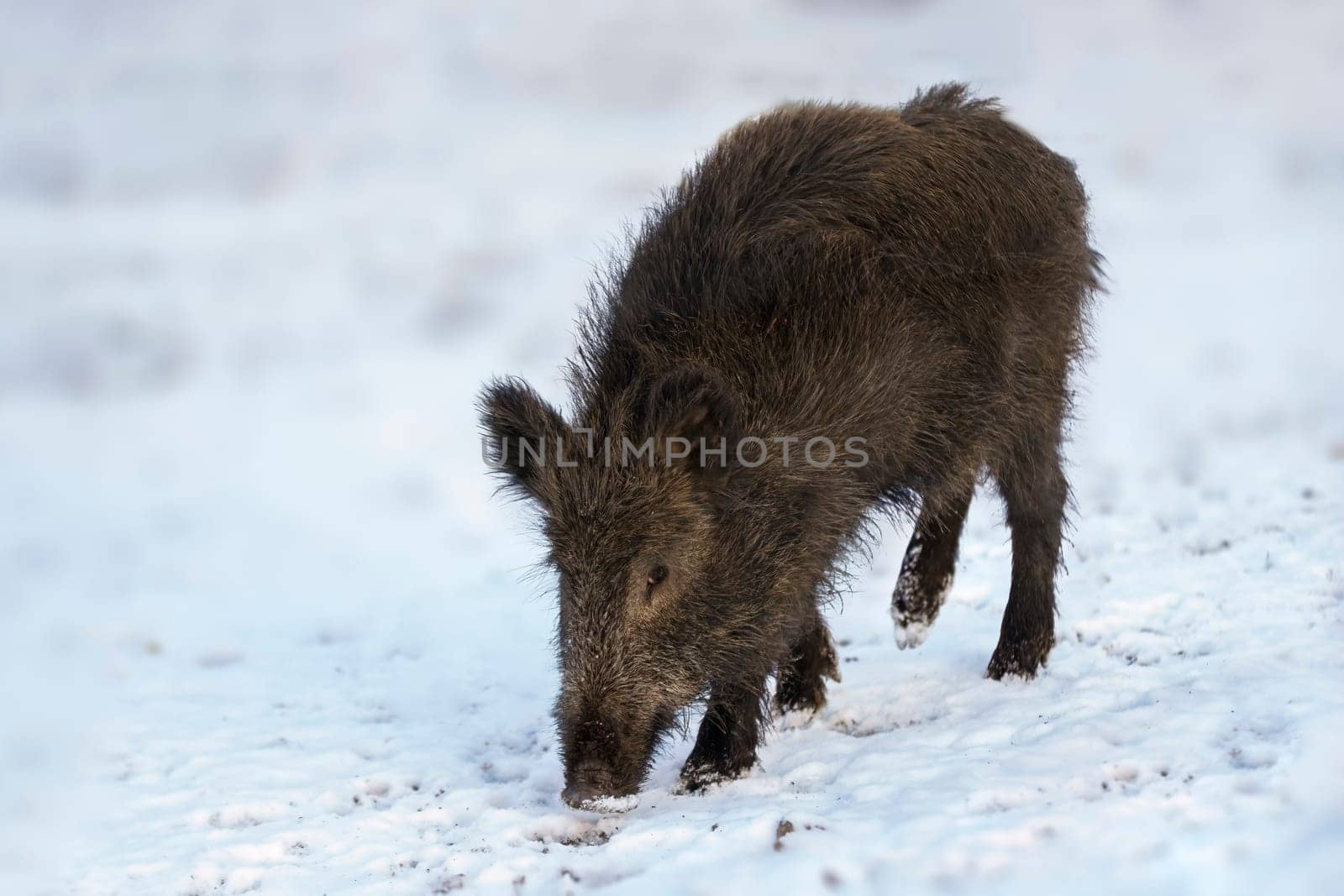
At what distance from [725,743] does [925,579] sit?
176 cm

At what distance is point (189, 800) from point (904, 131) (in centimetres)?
385

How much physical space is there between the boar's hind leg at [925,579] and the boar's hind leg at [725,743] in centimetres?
154

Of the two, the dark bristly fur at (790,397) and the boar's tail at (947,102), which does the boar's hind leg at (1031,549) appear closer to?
the dark bristly fur at (790,397)

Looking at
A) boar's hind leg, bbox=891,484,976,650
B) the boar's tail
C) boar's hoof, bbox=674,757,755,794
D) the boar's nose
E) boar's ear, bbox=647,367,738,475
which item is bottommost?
boar's hoof, bbox=674,757,755,794

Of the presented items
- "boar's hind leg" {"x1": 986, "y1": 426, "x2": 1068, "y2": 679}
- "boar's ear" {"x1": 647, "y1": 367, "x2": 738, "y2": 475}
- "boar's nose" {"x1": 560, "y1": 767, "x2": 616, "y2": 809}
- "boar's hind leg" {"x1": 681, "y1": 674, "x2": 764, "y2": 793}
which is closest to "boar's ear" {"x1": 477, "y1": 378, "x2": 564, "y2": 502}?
"boar's ear" {"x1": 647, "y1": 367, "x2": 738, "y2": 475}

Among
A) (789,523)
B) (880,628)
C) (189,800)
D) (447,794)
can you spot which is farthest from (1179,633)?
(189,800)

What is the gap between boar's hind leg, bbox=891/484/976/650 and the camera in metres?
5.80

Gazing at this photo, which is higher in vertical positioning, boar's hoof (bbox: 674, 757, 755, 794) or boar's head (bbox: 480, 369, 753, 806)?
boar's head (bbox: 480, 369, 753, 806)

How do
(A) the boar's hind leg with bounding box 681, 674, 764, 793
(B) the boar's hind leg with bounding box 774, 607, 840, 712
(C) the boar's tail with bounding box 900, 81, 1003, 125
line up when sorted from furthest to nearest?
(C) the boar's tail with bounding box 900, 81, 1003, 125, (B) the boar's hind leg with bounding box 774, 607, 840, 712, (A) the boar's hind leg with bounding box 681, 674, 764, 793

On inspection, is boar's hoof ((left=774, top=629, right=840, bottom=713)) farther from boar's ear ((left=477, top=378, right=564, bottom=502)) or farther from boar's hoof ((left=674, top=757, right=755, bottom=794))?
boar's ear ((left=477, top=378, right=564, bottom=502))

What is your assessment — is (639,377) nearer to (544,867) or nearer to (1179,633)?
(544,867)

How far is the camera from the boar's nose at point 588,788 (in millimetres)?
3777

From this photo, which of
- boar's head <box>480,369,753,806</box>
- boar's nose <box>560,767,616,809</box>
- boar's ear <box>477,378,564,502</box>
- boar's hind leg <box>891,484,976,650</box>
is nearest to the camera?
boar's nose <box>560,767,616,809</box>

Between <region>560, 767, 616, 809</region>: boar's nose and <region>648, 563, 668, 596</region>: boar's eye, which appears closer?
<region>560, 767, 616, 809</region>: boar's nose
